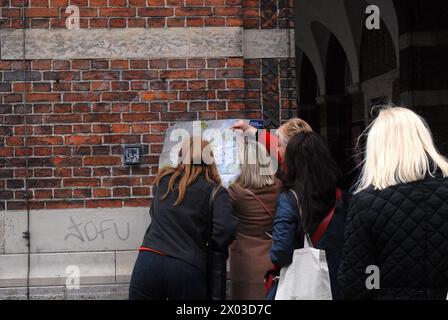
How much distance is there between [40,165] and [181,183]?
82.1 inches

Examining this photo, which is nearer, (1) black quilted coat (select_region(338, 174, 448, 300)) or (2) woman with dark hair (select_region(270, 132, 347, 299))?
(1) black quilted coat (select_region(338, 174, 448, 300))

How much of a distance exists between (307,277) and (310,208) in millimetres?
385

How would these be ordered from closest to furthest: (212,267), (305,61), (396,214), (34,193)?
(396,214), (212,267), (34,193), (305,61)

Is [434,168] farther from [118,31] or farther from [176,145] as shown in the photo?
[118,31]

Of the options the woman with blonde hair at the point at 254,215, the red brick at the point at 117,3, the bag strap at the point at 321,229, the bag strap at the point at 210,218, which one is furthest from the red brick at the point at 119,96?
the bag strap at the point at 321,229

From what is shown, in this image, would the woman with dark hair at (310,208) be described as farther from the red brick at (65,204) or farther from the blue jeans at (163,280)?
the red brick at (65,204)

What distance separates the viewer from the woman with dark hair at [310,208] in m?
3.98

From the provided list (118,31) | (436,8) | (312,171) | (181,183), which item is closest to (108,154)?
(118,31)

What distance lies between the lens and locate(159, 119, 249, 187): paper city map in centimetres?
576

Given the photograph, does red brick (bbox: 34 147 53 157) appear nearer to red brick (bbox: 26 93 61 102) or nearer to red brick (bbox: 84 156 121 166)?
red brick (bbox: 84 156 121 166)

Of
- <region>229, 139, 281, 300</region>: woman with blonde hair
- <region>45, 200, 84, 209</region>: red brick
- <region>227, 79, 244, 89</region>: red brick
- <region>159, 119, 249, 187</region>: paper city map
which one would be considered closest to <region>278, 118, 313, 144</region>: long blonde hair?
<region>229, 139, 281, 300</region>: woman with blonde hair

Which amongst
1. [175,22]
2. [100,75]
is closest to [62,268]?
[100,75]

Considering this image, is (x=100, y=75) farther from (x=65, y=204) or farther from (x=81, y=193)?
(x=65, y=204)

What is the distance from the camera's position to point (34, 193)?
5941mm
